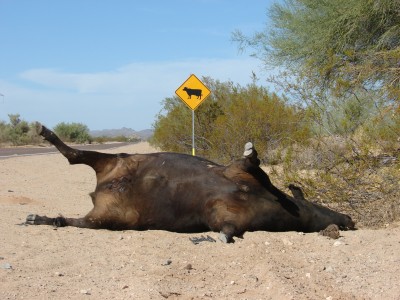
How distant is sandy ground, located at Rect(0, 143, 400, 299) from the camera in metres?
4.55

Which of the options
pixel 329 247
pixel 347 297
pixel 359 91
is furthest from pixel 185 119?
pixel 347 297

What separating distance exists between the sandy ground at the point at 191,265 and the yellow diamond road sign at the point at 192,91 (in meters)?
9.58

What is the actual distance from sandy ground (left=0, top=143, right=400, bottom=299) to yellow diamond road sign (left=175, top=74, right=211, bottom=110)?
9.58 m

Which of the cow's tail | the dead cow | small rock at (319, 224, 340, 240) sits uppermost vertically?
the cow's tail

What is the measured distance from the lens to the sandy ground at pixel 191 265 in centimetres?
455

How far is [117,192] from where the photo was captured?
22.5 ft

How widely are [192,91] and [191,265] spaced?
37.3 ft

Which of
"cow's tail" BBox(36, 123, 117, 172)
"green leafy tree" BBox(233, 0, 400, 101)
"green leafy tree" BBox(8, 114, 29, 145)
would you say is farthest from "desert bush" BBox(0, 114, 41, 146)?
"cow's tail" BBox(36, 123, 117, 172)

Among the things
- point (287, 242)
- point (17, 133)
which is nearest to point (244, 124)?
point (287, 242)

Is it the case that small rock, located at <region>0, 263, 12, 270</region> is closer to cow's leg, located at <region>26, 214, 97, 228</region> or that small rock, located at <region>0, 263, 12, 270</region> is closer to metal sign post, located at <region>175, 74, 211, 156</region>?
cow's leg, located at <region>26, 214, 97, 228</region>

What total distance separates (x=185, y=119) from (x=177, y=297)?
18.3m

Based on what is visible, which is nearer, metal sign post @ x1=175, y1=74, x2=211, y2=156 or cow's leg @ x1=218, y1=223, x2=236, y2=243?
cow's leg @ x1=218, y1=223, x2=236, y2=243

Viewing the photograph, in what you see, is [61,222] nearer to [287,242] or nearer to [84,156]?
[84,156]

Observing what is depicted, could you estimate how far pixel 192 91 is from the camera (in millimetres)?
16312
